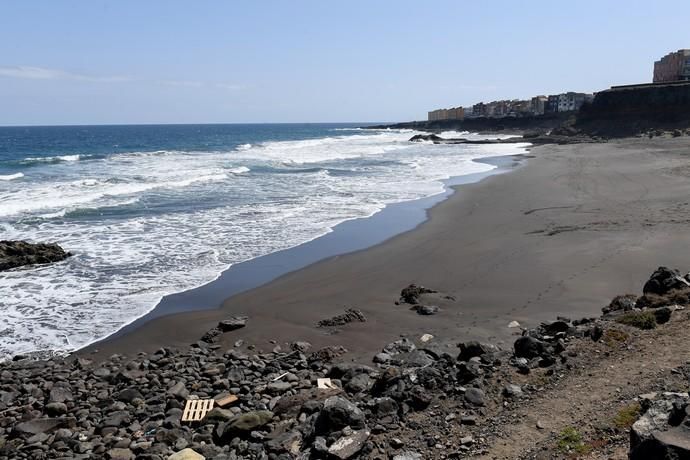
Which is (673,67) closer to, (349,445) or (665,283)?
(665,283)

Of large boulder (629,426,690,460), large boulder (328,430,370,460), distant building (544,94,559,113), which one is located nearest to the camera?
large boulder (629,426,690,460)

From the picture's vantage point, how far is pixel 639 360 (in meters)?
5.87

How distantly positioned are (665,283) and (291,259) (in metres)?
7.95

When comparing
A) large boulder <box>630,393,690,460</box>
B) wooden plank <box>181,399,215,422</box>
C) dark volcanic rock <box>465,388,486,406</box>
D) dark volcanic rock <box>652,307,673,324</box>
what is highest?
large boulder <box>630,393,690,460</box>

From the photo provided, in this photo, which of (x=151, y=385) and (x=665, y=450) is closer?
(x=665, y=450)

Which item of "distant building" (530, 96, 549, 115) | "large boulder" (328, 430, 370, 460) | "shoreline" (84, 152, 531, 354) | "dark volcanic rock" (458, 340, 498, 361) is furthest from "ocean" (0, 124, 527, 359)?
"distant building" (530, 96, 549, 115)

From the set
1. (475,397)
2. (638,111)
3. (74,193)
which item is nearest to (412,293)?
(475,397)

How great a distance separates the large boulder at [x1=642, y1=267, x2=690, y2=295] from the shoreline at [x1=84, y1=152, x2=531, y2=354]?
7.05 meters

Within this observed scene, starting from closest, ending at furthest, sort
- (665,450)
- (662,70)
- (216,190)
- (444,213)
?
(665,450), (444,213), (216,190), (662,70)

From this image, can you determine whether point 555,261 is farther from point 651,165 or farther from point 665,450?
point 651,165

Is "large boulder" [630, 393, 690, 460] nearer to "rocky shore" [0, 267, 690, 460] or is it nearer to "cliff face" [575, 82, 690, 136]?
"rocky shore" [0, 267, 690, 460]

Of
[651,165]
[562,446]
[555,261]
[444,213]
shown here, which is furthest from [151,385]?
[651,165]

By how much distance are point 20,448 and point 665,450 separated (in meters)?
5.95

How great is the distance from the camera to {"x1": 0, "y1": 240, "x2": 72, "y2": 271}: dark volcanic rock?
12859 mm
